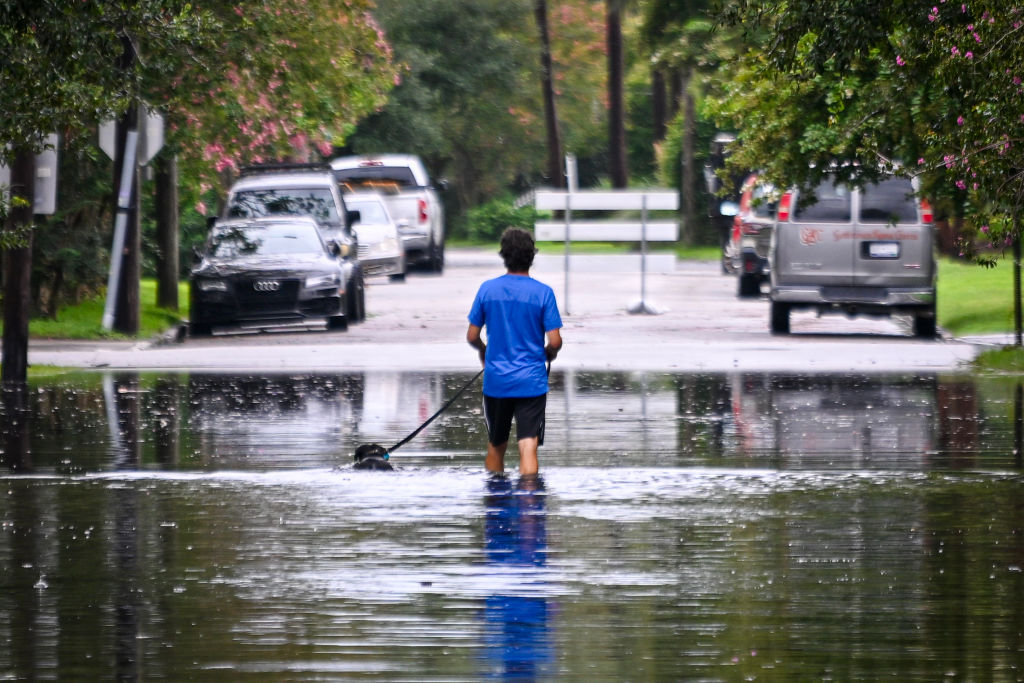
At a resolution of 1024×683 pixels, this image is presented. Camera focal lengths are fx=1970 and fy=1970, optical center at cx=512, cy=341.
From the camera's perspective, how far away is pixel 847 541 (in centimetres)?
955

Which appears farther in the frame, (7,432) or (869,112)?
(869,112)

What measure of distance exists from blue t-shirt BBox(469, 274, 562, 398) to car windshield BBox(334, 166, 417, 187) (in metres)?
31.8

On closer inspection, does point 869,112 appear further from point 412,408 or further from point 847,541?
point 847,541

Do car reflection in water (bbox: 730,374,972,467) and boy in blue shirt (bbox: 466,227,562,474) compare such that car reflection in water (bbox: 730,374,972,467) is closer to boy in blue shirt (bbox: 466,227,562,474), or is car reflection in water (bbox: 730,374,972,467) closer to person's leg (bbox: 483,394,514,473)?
person's leg (bbox: 483,394,514,473)

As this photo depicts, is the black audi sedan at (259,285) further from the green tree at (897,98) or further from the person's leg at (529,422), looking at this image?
the person's leg at (529,422)

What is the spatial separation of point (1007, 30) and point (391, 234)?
81.5 ft

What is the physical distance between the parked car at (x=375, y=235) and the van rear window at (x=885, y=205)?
1417cm

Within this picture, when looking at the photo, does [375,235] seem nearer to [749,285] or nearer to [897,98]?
[749,285]

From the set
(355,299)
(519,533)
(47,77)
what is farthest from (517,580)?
(355,299)

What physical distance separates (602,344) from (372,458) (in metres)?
12.7

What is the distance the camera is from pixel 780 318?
25.9 meters

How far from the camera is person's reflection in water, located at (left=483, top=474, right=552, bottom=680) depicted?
23.1ft

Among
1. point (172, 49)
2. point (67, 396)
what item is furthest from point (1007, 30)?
point (172, 49)

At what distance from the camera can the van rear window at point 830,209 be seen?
25.1 meters
